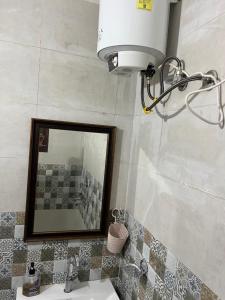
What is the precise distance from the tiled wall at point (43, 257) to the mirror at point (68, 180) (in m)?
0.06

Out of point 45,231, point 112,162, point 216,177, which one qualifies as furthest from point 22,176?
point 216,177

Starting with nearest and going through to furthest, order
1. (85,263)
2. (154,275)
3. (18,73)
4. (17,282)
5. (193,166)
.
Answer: (193,166)
(154,275)
(18,73)
(17,282)
(85,263)

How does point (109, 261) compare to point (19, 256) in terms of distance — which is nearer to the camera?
point (19, 256)

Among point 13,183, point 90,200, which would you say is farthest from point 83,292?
point 13,183

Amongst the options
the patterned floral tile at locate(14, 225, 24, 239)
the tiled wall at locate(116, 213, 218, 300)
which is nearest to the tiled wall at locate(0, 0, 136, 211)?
the patterned floral tile at locate(14, 225, 24, 239)

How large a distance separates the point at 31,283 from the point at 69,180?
59 cm

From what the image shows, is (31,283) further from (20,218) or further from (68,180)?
(68,180)

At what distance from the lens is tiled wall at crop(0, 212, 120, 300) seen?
138cm

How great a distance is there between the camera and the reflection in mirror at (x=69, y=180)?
140 cm

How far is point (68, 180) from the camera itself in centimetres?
145

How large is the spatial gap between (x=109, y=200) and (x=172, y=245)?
1.78 feet

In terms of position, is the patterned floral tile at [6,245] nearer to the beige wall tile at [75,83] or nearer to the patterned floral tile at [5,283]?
the patterned floral tile at [5,283]

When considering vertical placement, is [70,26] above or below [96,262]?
above

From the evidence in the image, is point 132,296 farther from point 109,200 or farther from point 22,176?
point 22,176
